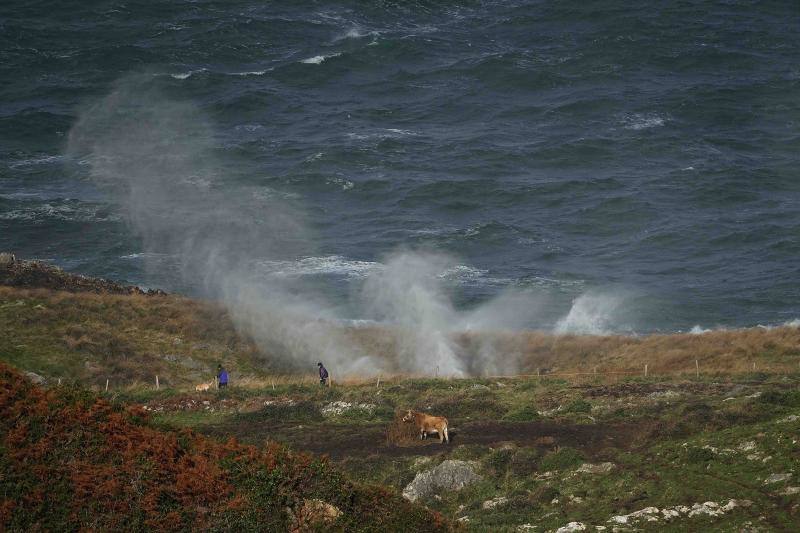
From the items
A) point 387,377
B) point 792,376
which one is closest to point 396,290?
point 387,377

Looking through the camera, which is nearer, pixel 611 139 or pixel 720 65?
pixel 611 139

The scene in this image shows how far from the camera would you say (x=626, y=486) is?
3047cm

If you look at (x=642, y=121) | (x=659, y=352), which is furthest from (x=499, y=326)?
(x=642, y=121)

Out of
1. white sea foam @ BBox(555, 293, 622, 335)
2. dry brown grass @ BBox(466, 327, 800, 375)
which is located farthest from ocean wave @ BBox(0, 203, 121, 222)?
dry brown grass @ BBox(466, 327, 800, 375)

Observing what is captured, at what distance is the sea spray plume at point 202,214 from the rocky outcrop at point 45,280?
8.12 m

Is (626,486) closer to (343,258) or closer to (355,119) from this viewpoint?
(343,258)

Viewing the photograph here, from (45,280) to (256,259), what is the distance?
2729 centimetres

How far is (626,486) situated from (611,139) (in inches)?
3353

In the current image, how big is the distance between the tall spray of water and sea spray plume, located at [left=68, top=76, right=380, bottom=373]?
0.41 feet

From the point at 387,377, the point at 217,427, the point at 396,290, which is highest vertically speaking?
the point at 217,427

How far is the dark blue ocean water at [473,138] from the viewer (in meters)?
88.6

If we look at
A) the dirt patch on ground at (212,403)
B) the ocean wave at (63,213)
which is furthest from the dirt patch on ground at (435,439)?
the ocean wave at (63,213)

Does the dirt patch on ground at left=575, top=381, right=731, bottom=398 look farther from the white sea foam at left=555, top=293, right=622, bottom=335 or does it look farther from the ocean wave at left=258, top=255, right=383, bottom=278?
the ocean wave at left=258, top=255, right=383, bottom=278

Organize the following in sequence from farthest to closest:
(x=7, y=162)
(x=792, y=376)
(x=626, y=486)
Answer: (x=7, y=162)
(x=792, y=376)
(x=626, y=486)
